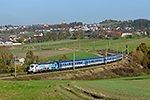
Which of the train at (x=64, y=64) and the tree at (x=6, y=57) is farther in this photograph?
the tree at (x=6, y=57)

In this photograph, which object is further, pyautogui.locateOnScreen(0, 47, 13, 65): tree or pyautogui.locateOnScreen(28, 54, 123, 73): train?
pyautogui.locateOnScreen(0, 47, 13, 65): tree

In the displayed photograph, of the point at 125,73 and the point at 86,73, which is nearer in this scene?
the point at 86,73

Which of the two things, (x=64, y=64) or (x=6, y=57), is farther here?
(x=6, y=57)

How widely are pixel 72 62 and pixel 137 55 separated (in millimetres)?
35732

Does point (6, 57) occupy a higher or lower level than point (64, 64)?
higher

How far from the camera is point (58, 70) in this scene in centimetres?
5691

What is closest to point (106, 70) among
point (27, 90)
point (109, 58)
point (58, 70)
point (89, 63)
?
point (89, 63)

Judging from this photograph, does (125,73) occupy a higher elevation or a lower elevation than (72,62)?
lower

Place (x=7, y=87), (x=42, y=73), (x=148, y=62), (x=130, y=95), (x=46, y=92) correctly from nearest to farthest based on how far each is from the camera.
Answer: (x=130, y=95) → (x=46, y=92) → (x=7, y=87) → (x=42, y=73) → (x=148, y=62)

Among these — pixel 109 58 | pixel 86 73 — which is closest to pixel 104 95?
pixel 86 73

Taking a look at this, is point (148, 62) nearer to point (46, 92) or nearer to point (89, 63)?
point (89, 63)

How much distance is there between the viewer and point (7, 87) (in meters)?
33.3

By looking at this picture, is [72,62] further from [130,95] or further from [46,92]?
[130,95]

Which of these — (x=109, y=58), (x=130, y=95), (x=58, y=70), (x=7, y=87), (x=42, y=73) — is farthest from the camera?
(x=109, y=58)
